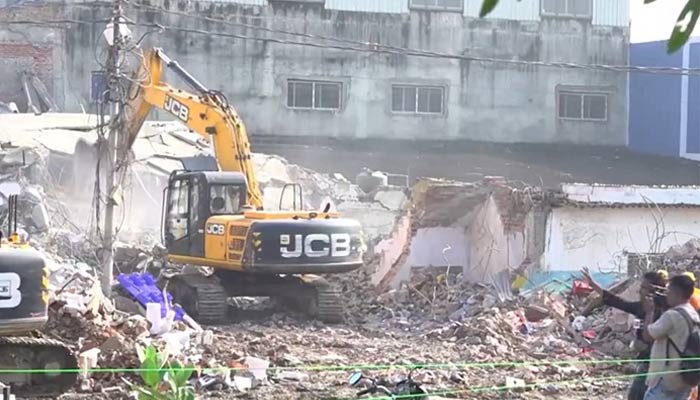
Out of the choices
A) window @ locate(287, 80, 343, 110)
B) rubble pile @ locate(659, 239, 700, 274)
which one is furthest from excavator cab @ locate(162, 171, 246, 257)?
window @ locate(287, 80, 343, 110)

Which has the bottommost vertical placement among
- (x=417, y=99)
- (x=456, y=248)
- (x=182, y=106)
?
(x=456, y=248)

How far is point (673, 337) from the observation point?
8289mm

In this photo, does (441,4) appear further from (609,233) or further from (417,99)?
(609,233)

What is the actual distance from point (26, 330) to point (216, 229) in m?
7.53

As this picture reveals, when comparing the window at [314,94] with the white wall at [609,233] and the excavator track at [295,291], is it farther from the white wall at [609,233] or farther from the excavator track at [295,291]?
the excavator track at [295,291]

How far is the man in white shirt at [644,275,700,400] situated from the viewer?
326 inches

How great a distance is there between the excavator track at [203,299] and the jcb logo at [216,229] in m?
0.78

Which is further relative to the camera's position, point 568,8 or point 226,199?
point 568,8

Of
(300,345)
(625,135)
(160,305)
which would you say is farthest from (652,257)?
(625,135)

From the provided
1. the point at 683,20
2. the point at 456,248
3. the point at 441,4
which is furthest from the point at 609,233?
the point at 441,4

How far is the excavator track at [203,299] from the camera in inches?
717

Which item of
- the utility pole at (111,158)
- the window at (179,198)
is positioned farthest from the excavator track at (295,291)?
the utility pole at (111,158)

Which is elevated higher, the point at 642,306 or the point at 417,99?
the point at 417,99

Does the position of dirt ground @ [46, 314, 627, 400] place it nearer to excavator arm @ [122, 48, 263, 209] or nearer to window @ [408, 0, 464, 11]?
excavator arm @ [122, 48, 263, 209]
